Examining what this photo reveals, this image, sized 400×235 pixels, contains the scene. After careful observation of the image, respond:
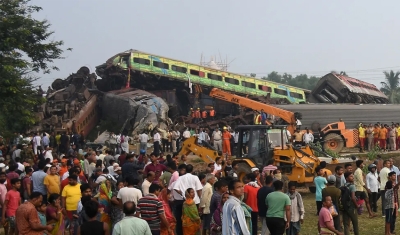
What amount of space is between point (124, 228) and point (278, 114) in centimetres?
2371

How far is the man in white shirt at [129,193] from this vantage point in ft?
33.1

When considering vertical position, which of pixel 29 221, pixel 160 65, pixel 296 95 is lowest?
pixel 29 221

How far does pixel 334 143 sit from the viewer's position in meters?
29.5

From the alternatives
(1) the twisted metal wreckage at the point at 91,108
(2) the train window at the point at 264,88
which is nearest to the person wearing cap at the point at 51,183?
(1) the twisted metal wreckage at the point at 91,108

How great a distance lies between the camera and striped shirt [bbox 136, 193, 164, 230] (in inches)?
368

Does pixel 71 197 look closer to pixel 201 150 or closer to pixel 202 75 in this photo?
pixel 201 150

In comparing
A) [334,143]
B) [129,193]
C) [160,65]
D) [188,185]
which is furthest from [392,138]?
[129,193]

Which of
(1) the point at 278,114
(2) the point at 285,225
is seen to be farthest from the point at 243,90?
(2) the point at 285,225

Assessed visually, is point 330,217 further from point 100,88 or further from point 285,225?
point 100,88

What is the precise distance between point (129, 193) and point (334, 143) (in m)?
20.7

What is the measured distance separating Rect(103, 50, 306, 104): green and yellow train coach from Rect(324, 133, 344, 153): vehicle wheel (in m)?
11.8

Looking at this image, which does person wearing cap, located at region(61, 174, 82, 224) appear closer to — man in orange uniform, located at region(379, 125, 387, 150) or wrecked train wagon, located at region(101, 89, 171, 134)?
man in orange uniform, located at region(379, 125, 387, 150)

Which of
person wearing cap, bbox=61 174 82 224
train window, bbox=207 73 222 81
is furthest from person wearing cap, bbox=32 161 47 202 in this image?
train window, bbox=207 73 222 81

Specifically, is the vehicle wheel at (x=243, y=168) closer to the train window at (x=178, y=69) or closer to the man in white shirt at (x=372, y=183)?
the man in white shirt at (x=372, y=183)
